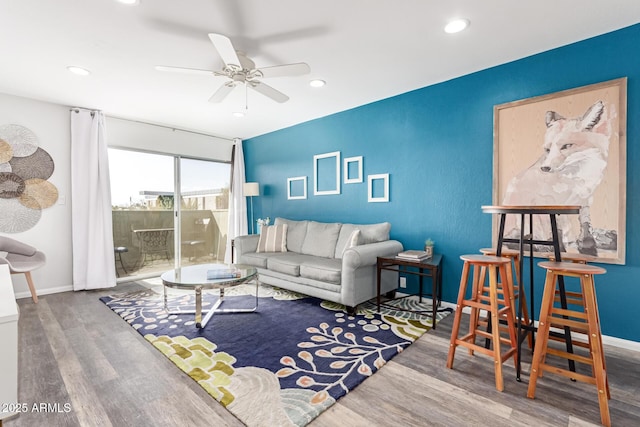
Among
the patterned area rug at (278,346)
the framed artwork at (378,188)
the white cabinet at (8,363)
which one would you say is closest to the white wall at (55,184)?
the patterned area rug at (278,346)

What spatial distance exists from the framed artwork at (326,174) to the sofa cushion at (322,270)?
4.16 feet

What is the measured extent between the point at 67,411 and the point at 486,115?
3.91 metres

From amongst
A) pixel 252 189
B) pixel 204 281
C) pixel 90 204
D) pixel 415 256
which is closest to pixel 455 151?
pixel 415 256

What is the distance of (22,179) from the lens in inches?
145

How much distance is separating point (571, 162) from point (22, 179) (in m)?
5.86

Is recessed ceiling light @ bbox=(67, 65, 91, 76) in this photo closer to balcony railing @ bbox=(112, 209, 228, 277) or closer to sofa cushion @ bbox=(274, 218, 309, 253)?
balcony railing @ bbox=(112, 209, 228, 277)

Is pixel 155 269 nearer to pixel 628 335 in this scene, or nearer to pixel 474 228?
pixel 474 228

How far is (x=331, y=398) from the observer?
1.74 m

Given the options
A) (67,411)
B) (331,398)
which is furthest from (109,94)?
(331,398)

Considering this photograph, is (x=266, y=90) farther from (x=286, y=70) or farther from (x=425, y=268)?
(x=425, y=268)

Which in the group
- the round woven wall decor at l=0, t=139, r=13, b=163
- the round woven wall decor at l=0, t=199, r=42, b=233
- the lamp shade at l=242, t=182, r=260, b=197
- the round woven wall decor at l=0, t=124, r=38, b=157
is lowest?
the round woven wall decor at l=0, t=199, r=42, b=233

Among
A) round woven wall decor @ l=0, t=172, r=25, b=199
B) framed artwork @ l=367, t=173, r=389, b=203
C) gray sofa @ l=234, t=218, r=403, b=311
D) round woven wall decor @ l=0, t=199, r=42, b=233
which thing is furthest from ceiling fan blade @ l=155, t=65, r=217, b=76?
round woven wall decor @ l=0, t=199, r=42, b=233

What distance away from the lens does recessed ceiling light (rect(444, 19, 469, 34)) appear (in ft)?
7.35

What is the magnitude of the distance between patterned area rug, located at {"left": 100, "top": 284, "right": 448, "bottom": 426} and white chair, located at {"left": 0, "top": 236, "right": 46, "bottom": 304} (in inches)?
30.8
